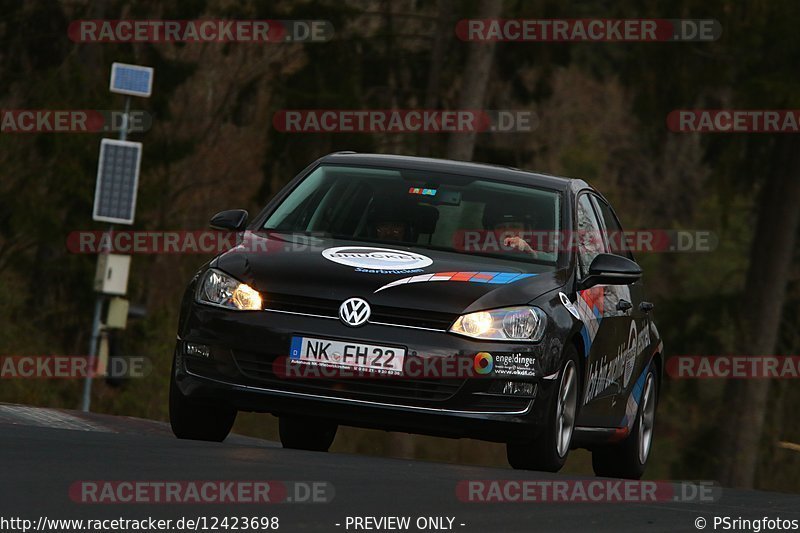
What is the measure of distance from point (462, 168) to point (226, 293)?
6.59ft

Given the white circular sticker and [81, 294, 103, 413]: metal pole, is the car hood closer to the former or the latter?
the white circular sticker

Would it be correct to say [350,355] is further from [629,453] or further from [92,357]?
[92,357]

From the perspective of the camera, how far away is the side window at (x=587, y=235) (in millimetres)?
11109

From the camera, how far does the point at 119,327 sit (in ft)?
102

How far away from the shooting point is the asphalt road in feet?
23.3

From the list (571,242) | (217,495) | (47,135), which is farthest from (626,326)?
(47,135)

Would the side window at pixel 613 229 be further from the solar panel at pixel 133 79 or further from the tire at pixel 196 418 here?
the solar panel at pixel 133 79

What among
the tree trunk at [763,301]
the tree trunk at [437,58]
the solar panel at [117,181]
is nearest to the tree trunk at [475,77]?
the tree trunk at [437,58]

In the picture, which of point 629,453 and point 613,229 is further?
point 613,229

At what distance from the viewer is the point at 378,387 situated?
9.77 metres

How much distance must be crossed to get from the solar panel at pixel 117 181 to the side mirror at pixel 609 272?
793 inches

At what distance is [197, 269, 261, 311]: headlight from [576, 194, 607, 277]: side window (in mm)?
2059

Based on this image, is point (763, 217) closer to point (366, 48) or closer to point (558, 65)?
point (558, 65)

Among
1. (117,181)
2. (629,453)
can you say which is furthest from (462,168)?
(117,181)
